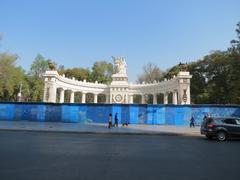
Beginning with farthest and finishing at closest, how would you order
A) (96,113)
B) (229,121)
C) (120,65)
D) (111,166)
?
1. (120,65)
2. (96,113)
3. (229,121)
4. (111,166)

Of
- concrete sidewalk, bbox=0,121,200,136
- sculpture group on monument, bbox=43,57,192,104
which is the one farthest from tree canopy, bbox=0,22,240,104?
concrete sidewalk, bbox=0,121,200,136

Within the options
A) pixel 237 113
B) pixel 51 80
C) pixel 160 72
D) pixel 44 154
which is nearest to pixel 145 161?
pixel 44 154

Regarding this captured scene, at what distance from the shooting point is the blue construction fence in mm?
33531

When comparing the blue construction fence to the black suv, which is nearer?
the black suv

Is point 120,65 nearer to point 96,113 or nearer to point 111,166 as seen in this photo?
point 96,113

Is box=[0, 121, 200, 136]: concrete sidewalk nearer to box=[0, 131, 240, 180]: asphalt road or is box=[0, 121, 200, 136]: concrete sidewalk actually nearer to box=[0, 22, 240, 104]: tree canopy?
box=[0, 131, 240, 180]: asphalt road

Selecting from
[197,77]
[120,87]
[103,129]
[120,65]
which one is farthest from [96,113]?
[197,77]

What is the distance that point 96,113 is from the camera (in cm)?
3431

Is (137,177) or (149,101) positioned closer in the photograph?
(137,177)

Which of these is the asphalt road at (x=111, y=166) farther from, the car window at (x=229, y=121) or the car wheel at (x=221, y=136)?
the car window at (x=229, y=121)

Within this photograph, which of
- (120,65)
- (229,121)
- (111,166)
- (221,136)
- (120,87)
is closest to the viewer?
(111,166)

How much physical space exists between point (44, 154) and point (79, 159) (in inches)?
69.7

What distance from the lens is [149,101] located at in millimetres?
82688

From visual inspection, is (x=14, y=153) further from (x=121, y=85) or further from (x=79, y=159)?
(x=121, y=85)
